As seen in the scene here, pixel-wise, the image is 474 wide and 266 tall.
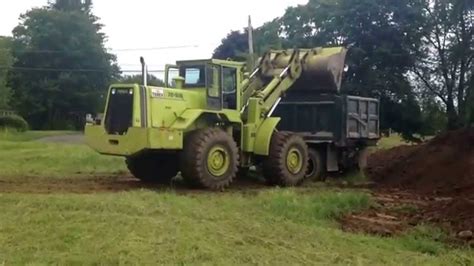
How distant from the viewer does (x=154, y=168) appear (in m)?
14.4

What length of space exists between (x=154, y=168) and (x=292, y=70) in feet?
12.3

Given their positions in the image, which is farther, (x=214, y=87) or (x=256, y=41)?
(x=256, y=41)

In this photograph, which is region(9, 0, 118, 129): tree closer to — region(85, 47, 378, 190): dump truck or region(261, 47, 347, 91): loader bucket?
region(261, 47, 347, 91): loader bucket

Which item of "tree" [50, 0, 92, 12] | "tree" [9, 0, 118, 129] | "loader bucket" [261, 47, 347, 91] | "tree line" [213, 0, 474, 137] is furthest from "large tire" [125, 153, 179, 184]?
"tree" [50, 0, 92, 12]

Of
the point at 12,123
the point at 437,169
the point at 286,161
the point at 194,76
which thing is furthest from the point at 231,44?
the point at 194,76

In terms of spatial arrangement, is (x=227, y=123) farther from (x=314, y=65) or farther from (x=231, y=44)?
(x=231, y=44)

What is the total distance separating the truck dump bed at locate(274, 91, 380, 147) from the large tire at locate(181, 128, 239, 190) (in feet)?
10.9

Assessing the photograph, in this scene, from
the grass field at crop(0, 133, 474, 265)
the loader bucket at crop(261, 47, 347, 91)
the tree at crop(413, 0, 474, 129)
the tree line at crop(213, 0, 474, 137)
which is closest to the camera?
the grass field at crop(0, 133, 474, 265)

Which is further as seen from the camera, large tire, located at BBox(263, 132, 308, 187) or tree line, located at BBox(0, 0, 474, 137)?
tree line, located at BBox(0, 0, 474, 137)

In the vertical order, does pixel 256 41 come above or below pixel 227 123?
above

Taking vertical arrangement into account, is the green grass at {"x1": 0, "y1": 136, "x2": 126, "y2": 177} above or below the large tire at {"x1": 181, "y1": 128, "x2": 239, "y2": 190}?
below

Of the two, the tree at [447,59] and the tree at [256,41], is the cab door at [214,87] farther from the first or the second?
the tree at [447,59]

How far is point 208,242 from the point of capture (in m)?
7.83

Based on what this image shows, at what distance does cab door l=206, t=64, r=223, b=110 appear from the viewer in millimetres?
13695
